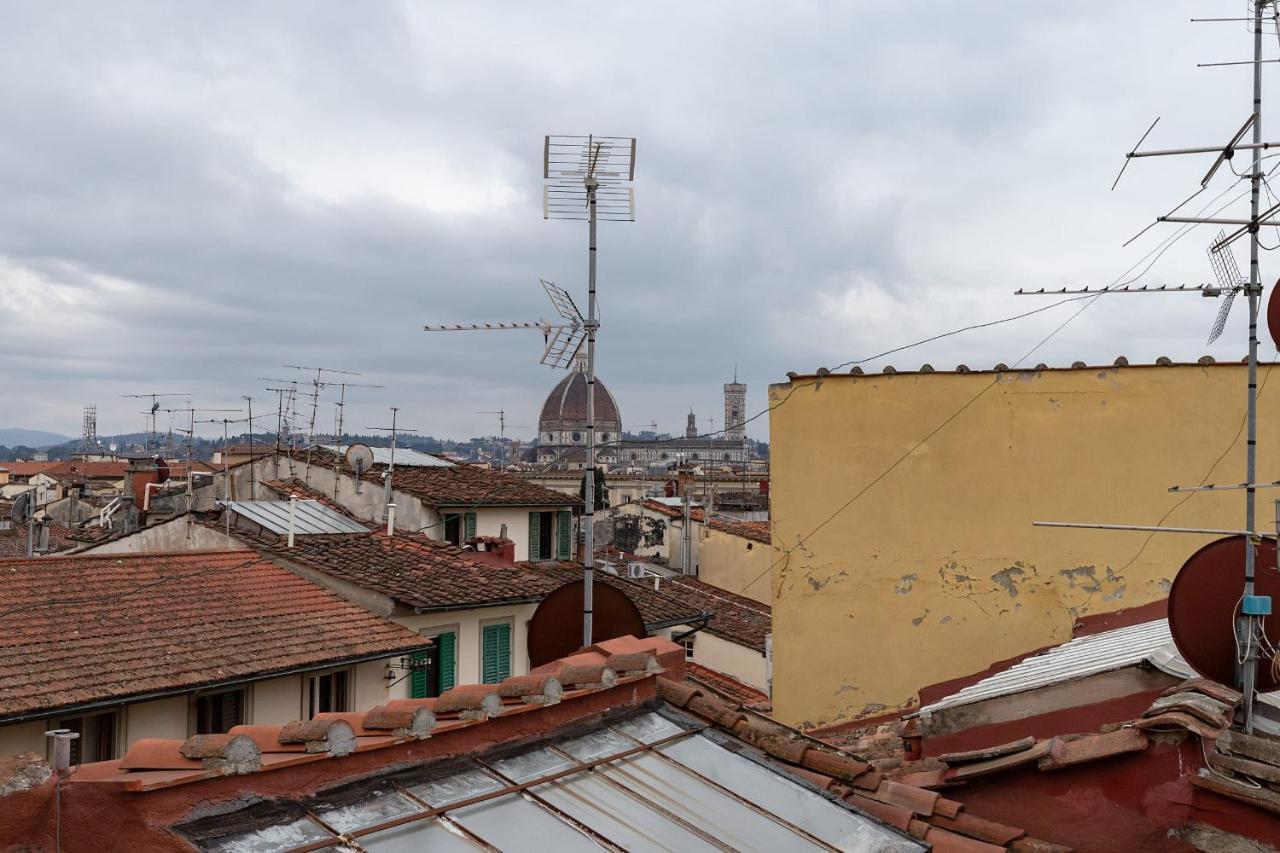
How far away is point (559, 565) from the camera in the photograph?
23.4 metres

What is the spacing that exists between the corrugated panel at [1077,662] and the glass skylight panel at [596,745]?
2.89 meters

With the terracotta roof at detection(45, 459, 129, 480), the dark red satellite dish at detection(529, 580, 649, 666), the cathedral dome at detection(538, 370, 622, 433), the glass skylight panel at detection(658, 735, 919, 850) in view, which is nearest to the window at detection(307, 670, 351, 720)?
the dark red satellite dish at detection(529, 580, 649, 666)

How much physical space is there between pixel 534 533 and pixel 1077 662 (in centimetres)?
1731

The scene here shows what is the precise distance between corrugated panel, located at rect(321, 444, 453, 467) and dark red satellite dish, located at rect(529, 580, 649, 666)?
584 inches

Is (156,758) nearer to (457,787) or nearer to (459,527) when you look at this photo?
(457,787)

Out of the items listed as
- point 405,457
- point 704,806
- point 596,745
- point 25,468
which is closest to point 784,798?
point 704,806

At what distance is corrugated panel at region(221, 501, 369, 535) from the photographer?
57.5 ft

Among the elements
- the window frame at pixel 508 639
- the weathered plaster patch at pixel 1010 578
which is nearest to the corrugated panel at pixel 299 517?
the window frame at pixel 508 639

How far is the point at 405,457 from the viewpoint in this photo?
25156mm

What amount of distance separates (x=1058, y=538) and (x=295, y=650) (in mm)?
8612

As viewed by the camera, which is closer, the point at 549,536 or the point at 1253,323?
the point at 1253,323

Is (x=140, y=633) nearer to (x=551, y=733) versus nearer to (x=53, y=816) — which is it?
(x=551, y=733)

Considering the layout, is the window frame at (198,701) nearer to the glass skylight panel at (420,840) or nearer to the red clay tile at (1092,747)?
the glass skylight panel at (420,840)

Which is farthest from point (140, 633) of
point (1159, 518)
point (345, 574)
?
point (1159, 518)
